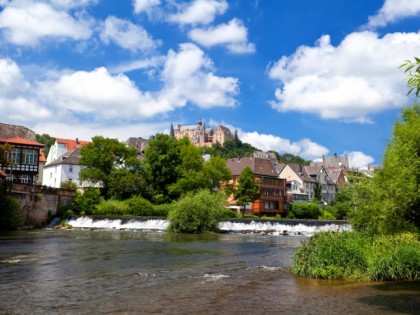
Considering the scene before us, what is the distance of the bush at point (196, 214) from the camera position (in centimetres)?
4575

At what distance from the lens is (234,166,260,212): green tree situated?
76.4 metres

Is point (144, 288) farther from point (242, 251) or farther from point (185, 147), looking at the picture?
point (185, 147)

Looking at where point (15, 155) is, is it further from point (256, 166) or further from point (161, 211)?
point (256, 166)

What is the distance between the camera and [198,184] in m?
69.0

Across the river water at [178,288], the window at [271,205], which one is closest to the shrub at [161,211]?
the window at [271,205]

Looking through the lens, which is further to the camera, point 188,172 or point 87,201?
point 188,172

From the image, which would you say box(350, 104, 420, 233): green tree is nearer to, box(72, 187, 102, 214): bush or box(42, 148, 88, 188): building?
box(72, 187, 102, 214): bush

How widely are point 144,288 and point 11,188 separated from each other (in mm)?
38450

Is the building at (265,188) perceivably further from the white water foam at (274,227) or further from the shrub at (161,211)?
the white water foam at (274,227)

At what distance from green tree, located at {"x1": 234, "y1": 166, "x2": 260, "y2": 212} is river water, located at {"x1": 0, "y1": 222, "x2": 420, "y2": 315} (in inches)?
2014

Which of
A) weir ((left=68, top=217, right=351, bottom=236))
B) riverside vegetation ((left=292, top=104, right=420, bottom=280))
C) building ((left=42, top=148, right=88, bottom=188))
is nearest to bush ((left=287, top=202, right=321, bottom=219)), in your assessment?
weir ((left=68, top=217, right=351, bottom=236))

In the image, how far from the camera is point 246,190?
251ft

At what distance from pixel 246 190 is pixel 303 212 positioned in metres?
13.2

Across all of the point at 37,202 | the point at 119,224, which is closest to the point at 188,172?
the point at 119,224
